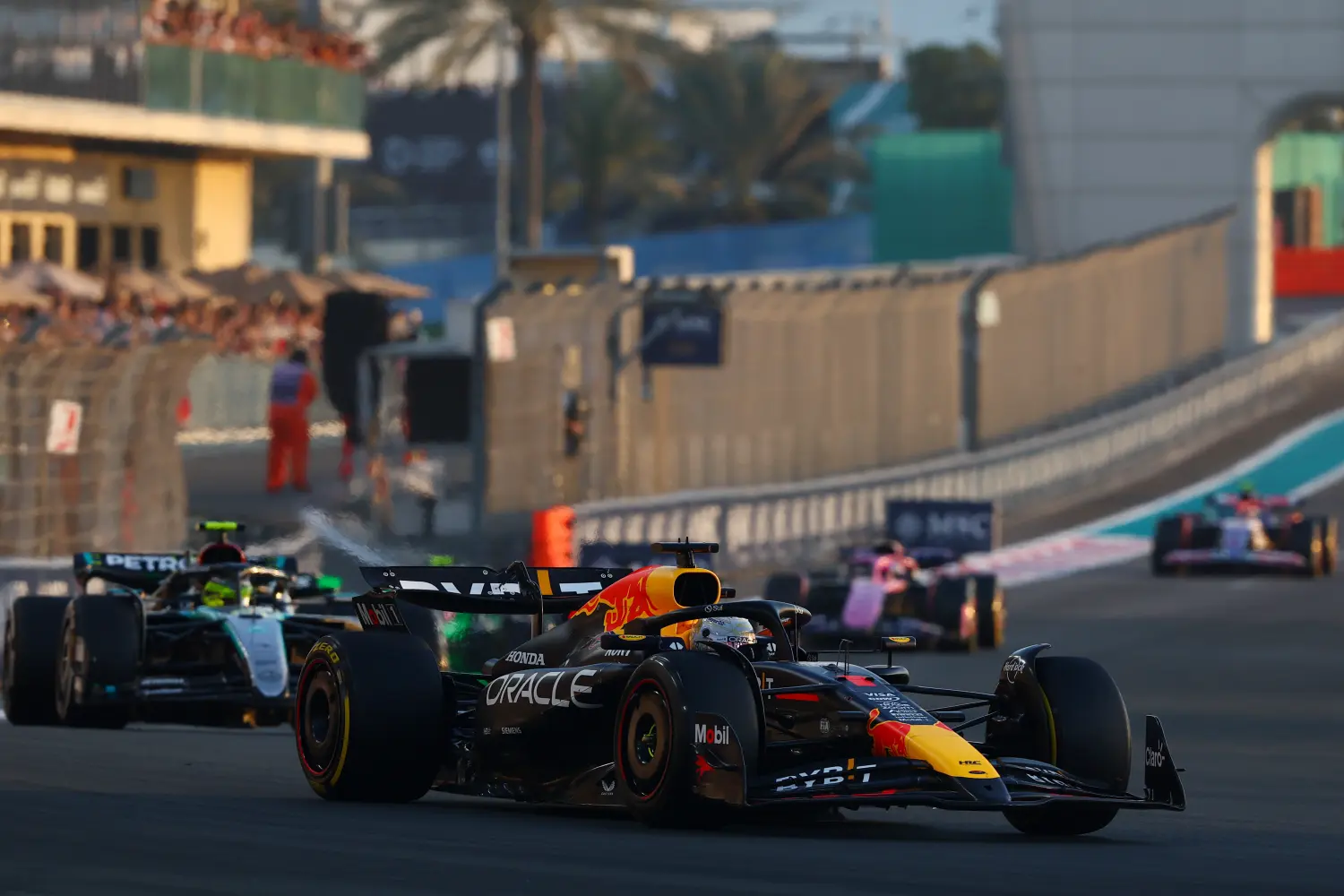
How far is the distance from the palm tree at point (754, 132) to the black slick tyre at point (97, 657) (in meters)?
61.4

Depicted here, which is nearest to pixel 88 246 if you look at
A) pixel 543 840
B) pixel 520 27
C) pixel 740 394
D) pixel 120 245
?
pixel 120 245

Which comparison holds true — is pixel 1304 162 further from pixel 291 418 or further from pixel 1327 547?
pixel 291 418

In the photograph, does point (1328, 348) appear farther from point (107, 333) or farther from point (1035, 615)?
point (107, 333)

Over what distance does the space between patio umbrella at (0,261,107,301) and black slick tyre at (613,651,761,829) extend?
32153mm

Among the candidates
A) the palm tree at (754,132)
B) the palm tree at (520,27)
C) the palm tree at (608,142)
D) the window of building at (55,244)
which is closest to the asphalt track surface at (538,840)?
the window of building at (55,244)

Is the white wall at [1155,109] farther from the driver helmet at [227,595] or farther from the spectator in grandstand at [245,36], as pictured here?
the driver helmet at [227,595]

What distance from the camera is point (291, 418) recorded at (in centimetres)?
3478

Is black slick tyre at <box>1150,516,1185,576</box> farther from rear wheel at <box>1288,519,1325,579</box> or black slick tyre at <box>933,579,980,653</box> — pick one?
black slick tyre at <box>933,579,980,653</box>

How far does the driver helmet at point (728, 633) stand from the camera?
38.1ft

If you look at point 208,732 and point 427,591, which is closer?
point 427,591

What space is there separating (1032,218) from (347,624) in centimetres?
5342

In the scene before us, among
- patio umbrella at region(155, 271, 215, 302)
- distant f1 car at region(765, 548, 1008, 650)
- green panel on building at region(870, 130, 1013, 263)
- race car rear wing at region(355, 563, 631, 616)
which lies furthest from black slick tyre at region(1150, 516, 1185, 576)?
green panel on building at region(870, 130, 1013, 263)

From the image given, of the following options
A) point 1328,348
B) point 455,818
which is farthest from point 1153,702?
point 1328,348

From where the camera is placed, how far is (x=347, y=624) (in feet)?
56.8
